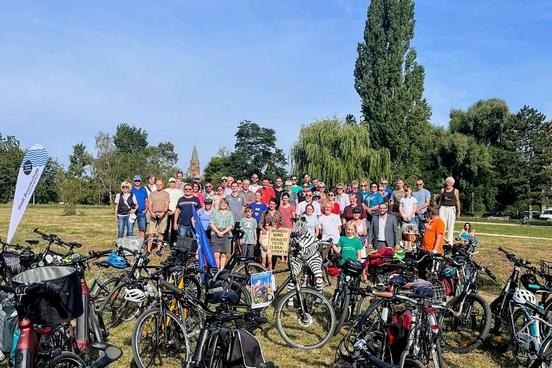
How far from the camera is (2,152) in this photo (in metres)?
58.0

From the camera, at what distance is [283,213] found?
30.9 ft

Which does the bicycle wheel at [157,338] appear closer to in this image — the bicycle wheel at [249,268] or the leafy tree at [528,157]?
the bicycle wheel at [249,268]

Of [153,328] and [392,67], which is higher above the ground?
[392,67]

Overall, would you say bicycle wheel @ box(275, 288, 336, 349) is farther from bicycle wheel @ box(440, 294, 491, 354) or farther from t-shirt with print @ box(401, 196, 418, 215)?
t-shirt with print @ box(401, 196, 418, 215)

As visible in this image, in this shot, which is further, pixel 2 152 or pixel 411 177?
pixel 2 152

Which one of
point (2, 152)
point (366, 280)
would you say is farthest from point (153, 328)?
point (2, 152)

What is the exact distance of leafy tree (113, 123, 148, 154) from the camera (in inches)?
3435

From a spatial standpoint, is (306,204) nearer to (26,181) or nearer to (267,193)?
(267,193)

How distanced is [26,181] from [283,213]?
4510mm

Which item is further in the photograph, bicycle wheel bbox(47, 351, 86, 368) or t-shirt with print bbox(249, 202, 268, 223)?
t-shirt with print bbox(249, 202, 268, 223)

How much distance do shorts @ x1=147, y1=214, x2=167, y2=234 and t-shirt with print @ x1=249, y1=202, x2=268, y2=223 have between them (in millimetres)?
2301

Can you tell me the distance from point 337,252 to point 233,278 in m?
2.35

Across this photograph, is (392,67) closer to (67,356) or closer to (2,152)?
(67,356)

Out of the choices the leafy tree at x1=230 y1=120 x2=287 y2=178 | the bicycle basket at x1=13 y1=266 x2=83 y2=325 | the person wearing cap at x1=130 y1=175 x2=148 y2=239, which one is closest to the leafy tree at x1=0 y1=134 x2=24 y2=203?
the leafy tree at x1=230 y1=120 x2=287 y2=178
